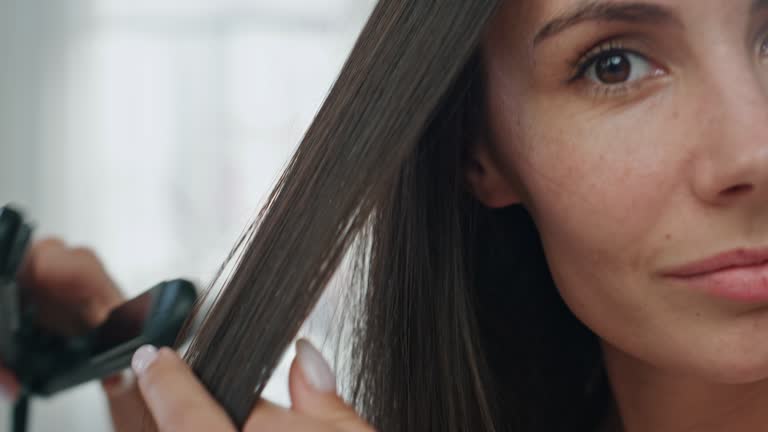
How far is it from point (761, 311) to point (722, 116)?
0.13 m

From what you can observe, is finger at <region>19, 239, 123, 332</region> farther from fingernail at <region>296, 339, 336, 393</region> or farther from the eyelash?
the eyelash

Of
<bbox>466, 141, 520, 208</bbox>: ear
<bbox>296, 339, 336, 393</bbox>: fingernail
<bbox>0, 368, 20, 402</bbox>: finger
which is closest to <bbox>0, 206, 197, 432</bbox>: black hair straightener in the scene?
<bbox>0, 368, 20, 402</bbox>: finger

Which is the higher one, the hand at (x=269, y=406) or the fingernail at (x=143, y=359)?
the fingernail at (x=143, y=359)

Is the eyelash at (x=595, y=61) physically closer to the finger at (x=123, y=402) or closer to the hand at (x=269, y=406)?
the hand at (x=269, y=406)

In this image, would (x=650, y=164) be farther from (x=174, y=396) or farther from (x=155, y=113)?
(x=155, y=113)

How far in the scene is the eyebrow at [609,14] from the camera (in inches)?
20.7

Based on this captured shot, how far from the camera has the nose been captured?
0.50 meters

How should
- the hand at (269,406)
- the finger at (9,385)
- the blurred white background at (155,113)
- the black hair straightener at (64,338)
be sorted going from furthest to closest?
the blurred white background at (155,113)
the finger at (9,385)
the black hair straightener at (64,338)
the hand at (269,406)

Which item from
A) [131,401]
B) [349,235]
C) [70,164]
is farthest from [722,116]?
[70,164]

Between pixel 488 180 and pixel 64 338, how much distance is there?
1.23 feet

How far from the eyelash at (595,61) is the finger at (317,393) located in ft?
0.83

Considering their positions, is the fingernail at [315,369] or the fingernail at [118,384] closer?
the fingernail at [315,369]

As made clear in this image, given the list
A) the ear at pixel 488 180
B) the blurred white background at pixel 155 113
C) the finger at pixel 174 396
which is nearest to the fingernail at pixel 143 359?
the finger at pixel 174 396

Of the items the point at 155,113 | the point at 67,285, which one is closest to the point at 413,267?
the point at 67,285
